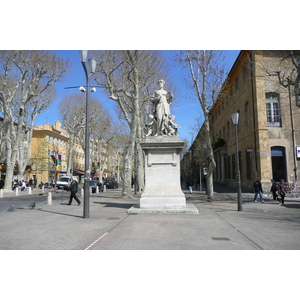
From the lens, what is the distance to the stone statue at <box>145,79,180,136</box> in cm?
1338

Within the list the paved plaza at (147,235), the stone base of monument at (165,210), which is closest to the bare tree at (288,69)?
the stone base of monument at (165,210)

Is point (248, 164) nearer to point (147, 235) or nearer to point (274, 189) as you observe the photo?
point (274, 189)

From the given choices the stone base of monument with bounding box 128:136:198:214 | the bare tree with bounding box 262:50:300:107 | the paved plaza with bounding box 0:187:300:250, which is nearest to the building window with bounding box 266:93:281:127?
the bare tree with bounding box 262:50:300:107

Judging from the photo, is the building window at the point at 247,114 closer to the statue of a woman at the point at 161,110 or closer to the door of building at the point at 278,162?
the door of building at the point at 278,162

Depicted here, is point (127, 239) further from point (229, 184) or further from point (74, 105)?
point (74, 105)

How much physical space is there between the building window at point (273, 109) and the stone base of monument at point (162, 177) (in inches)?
683

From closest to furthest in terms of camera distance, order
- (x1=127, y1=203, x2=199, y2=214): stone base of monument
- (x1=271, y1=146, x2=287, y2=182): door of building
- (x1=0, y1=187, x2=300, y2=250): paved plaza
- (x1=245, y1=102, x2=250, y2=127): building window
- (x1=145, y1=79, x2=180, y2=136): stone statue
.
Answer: (x1=0, y1=187, x2=300, y2=250): paved plaza < (x1=127, y1=203, x2=199, y2=214): stone base of monument < (x1=145, y1=79, x2=180, y2=136): stone statue < (x1=271, y1=146, x2=287, y2=182): door of building < (x1=245, y1=102, x2=250, y2=127): building window

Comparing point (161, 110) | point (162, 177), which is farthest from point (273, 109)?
point (162, 177)

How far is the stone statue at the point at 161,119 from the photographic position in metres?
13.4

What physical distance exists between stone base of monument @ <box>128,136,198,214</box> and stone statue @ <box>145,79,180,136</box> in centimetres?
52

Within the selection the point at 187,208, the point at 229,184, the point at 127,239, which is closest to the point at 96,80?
the point at 187,208

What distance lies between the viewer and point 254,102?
26969 mm

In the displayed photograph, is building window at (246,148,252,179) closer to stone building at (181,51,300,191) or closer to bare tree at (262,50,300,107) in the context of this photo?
stone building at (181,51,300,191)

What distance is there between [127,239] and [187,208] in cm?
557
